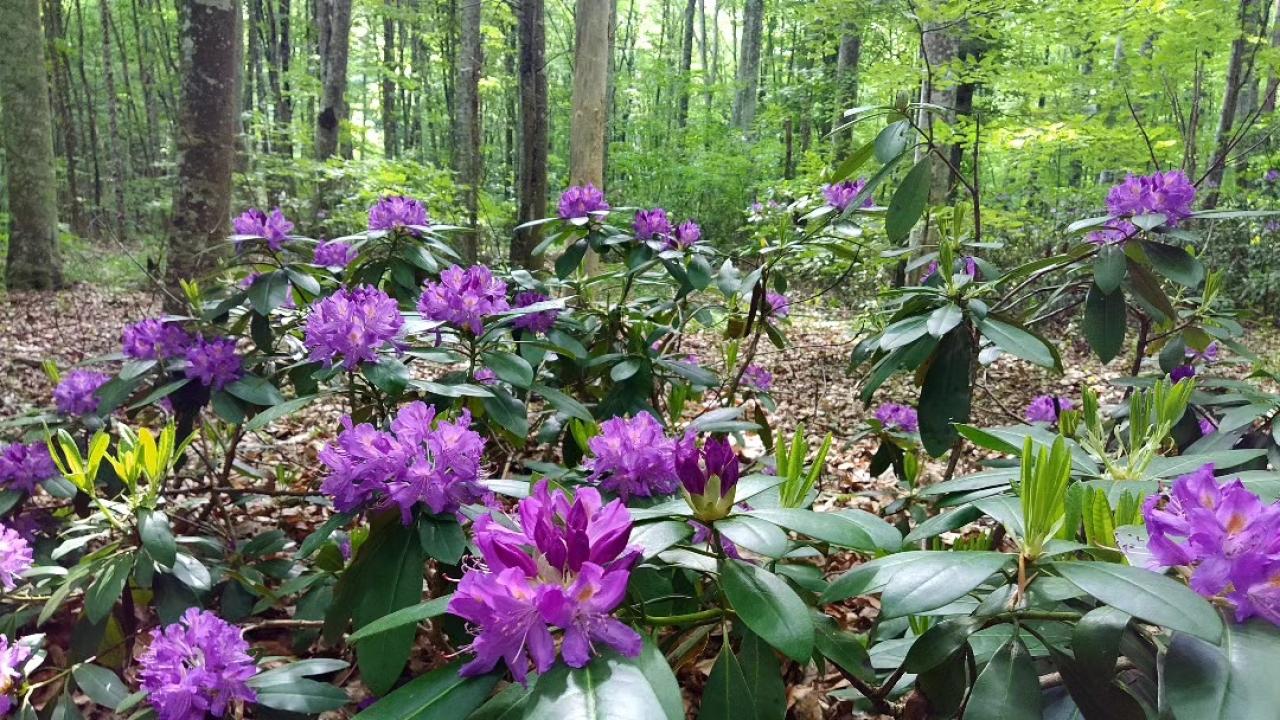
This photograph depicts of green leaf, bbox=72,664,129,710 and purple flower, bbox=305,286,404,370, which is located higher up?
purple flower, bbox=305,286,404,370

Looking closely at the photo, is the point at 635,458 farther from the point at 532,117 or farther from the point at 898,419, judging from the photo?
the point at 532,117

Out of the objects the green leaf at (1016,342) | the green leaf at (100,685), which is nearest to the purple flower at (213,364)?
the green leaf at (100,685)

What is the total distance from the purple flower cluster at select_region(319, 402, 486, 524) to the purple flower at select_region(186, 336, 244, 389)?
103cm

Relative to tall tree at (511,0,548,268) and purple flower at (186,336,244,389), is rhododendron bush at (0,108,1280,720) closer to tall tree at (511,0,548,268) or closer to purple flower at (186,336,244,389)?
purple flower at (186,336,244,389)

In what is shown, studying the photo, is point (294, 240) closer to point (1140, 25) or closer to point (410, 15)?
point (1140, 25)

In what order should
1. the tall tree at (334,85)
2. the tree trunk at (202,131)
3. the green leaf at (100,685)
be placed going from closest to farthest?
1. the green leaf at (100,685)
2. the tree trunk at (202,131)
3. the tall tree at (334,85)

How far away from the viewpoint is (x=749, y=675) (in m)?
0.92

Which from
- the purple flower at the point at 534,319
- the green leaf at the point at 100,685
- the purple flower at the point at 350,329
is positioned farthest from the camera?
the purple flower at the point at 534,319

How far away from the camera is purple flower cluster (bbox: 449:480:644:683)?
64cm

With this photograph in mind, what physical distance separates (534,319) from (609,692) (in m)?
1.67

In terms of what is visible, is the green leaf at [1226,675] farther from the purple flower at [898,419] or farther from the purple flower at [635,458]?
the purple flower at [898,419]

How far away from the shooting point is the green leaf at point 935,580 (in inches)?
27.3

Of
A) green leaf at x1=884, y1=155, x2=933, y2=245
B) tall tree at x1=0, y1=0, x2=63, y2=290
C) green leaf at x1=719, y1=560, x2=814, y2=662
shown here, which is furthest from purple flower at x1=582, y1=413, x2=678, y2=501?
tall tree at x1=0, y1=0, x2=63, y2=290

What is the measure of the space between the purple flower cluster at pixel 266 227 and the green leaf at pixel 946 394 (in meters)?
1.99
